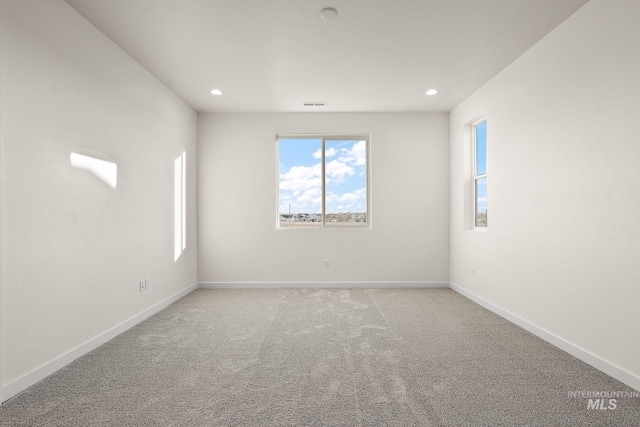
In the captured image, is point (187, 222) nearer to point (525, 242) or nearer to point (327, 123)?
point (327, 123)

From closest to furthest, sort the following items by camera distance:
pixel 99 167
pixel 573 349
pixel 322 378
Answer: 1. pixel 322 378
2. pixel 573 349
3. pixel 99 167

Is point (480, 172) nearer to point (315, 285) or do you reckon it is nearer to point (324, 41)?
point (324, 41)

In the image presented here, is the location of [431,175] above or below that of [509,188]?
above

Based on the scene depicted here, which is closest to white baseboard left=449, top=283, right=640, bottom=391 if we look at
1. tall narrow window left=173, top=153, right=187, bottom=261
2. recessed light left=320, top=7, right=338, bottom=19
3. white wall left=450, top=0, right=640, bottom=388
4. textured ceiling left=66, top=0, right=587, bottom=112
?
white wall left=450, top=0, right=640, bottom=388

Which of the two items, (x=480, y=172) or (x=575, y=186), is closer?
(x=575, y=186)

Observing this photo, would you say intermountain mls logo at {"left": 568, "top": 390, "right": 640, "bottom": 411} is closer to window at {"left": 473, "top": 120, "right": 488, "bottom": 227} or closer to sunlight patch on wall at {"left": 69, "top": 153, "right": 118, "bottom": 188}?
window at {"left": 473, "top": 120, "right": 488, "bottom": 227}

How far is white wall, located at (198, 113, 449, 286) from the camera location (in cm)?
482

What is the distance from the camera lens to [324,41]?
284 centimetres

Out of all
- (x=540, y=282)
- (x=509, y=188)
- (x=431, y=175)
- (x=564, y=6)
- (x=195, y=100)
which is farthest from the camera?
(x=431, y=175)

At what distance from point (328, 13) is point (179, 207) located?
294cm

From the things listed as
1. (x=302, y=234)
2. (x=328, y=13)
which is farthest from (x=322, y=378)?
(x=302, y=234)

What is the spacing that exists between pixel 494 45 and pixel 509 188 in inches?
53.3

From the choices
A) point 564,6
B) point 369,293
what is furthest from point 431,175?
point 564,6

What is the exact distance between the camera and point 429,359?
2.36m
